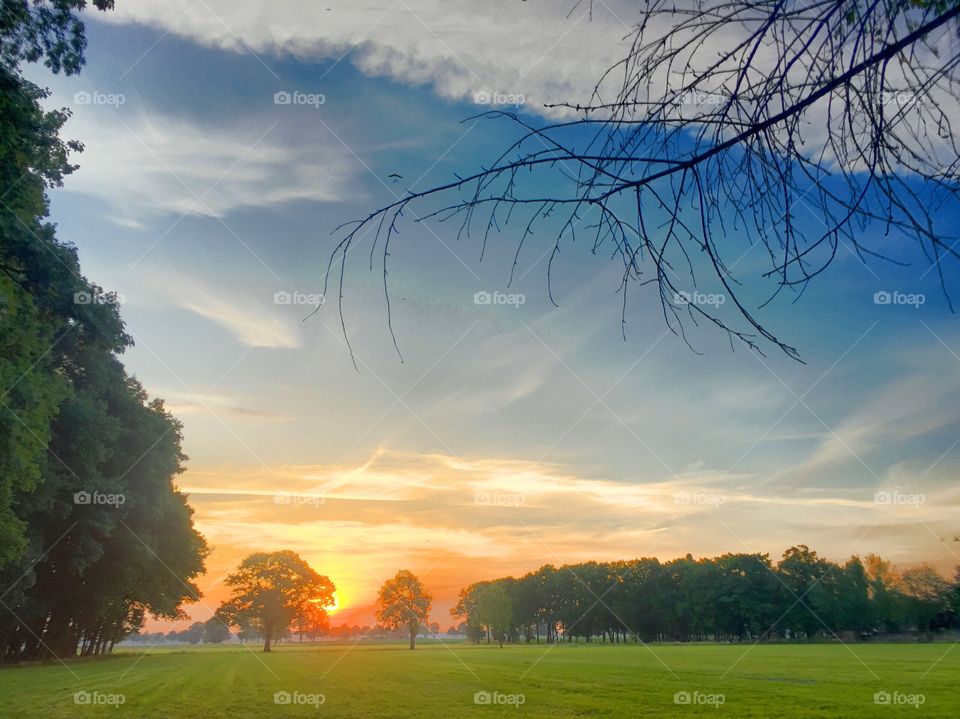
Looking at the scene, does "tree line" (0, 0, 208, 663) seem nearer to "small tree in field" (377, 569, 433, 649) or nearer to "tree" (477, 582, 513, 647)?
"small tree in field" (377, 569, 433, 649)

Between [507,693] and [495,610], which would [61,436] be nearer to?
[507,693]

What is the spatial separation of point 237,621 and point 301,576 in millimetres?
10819

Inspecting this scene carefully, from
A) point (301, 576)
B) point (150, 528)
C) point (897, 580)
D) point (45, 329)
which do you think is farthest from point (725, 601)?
point (45, 329)

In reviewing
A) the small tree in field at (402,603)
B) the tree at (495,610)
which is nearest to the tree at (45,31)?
the small tree in field at (402,603)

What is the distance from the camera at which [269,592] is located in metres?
101

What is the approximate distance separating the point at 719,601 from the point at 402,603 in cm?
5641

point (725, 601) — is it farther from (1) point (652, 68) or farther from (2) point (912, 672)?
(1) point (652, 68)

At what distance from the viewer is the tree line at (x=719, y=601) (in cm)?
10381

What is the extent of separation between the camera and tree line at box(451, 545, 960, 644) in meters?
104

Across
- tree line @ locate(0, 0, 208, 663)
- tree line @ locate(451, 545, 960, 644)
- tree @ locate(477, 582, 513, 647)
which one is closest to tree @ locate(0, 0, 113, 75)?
tree line @ locate(0, 0, 208, 663)

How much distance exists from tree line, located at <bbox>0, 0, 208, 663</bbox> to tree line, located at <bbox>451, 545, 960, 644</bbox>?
313ft

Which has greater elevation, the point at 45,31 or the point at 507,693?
the point at 45,31

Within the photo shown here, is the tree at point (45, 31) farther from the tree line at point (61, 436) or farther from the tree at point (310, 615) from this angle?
the tree at point (310, 615)

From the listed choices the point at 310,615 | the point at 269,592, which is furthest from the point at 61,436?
the point at 310,615
